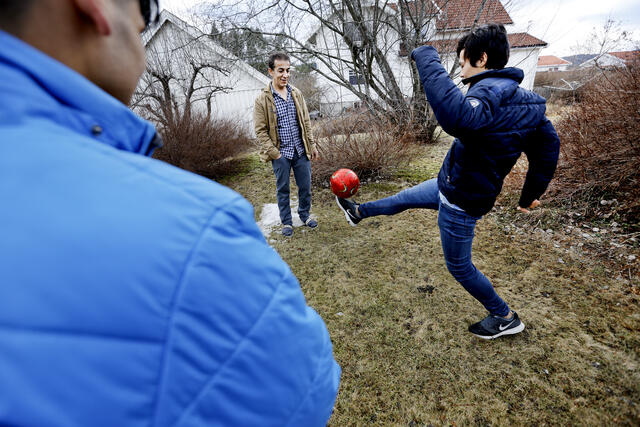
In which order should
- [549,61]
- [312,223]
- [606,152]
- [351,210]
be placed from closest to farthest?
[351,210], [606,152], [312,223], [549,61]

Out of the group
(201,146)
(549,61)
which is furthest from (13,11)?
(549,61)

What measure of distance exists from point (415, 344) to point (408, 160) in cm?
473

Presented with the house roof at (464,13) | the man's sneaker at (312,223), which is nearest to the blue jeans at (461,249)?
the man's sneaker at (312,223)

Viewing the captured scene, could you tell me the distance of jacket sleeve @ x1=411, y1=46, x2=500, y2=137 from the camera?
1.63 m

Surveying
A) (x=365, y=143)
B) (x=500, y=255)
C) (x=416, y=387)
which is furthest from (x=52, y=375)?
(x=365, y=143)

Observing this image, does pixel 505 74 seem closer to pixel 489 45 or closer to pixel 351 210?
pixel 489 45

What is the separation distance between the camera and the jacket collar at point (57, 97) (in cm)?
44

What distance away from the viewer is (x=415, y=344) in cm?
241

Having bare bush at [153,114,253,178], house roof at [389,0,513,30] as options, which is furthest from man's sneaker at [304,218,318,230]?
house roof at [389,0,513,30]

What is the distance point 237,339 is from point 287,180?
381 cm

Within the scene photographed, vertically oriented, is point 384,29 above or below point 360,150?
above

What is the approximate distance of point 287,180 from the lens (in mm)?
Answer: 4250

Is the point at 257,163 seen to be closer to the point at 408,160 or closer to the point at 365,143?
the point at 365,143

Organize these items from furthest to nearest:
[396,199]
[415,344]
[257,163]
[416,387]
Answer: [257,163] < [396,199] < [415,344] < [416,387]
